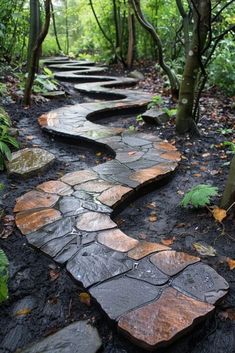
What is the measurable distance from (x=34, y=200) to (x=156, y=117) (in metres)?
2.60

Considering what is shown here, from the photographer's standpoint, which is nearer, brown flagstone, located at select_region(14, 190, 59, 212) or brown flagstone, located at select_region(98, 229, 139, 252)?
brown flagstone, located at select_region(98, 229, 139, 252)

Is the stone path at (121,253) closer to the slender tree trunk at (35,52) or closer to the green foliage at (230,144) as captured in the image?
the green foliage at (230,144)

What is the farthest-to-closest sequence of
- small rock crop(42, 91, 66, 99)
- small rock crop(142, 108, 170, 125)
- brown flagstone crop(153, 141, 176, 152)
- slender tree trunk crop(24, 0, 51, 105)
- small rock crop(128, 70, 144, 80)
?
small rock crop(128, 70, 144, 80) < small rock crop(42, 91, 66, 99) < small rock crop(142, 108, 170, 125) < slender tree trunk crop(24, 0, 51, 105) < brown flagstone crop(153, 141, 176, 152)

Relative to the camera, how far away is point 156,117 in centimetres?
501

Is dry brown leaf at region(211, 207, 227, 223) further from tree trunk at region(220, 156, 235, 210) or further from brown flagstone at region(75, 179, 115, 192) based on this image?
brown flagstone at region(75, 179, 115, 192)

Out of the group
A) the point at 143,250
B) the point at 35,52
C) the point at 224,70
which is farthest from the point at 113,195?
the point at 224,70

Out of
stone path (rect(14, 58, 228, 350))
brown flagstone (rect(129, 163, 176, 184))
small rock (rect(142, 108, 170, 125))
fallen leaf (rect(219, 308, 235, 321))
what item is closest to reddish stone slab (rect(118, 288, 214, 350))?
stone path (rect(14, 58, 228, 350))

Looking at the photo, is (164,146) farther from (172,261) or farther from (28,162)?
(172,261)

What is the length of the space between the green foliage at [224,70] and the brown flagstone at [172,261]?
485cm

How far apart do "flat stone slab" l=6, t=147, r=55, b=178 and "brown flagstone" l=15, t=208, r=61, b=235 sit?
0.79 meters

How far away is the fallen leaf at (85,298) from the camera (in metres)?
1.99

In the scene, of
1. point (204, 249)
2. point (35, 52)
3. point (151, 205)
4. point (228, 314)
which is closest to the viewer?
point (228, 314)

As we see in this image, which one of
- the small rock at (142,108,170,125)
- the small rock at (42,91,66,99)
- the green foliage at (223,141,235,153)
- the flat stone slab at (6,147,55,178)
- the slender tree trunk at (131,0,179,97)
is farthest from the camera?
the small rock at (42,91,66,99)

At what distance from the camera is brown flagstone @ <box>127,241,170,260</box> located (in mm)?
2266
